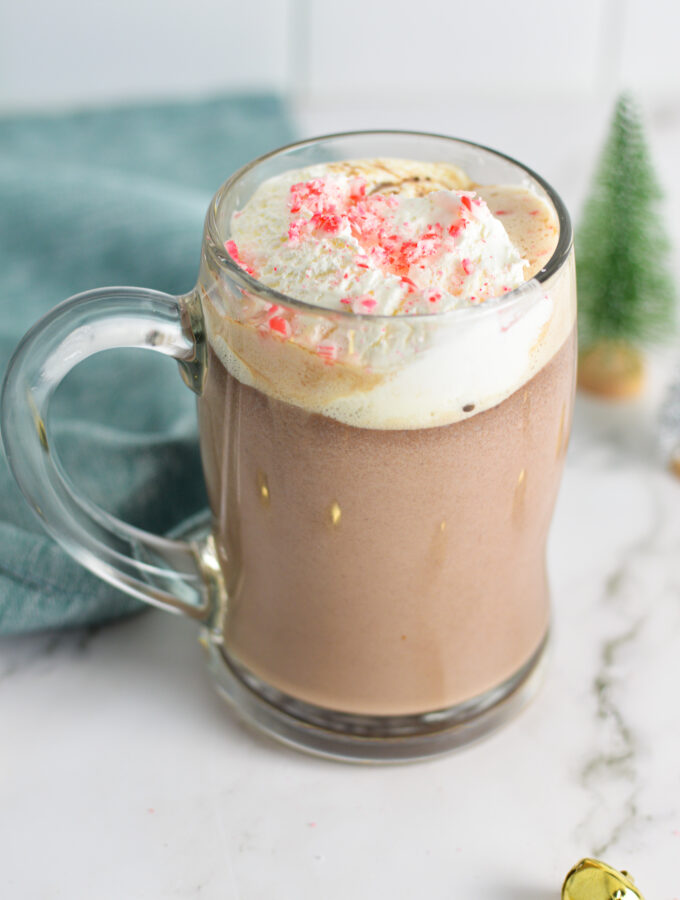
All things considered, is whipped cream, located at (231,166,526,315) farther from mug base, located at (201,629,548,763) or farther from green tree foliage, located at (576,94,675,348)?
green tree foliage, located at (576,94,675,348)

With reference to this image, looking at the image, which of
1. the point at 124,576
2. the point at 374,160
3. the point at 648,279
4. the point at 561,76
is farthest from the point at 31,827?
the point at 561,76

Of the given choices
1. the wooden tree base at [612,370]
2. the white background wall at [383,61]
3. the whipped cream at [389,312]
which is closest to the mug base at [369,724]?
the whipped cream at [389,312]

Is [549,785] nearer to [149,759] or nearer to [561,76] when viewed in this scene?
[149,759]

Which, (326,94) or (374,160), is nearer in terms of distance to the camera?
(374,160)

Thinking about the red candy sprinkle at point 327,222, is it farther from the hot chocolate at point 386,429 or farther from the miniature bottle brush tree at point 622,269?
the miniature bottle brush tree at point 622,269

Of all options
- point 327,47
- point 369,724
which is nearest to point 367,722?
point 369,724

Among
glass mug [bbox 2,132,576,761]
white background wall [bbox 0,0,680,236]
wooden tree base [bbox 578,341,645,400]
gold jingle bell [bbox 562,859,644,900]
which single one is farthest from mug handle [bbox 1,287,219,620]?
white background wall [bbox 0,0,680,236]
